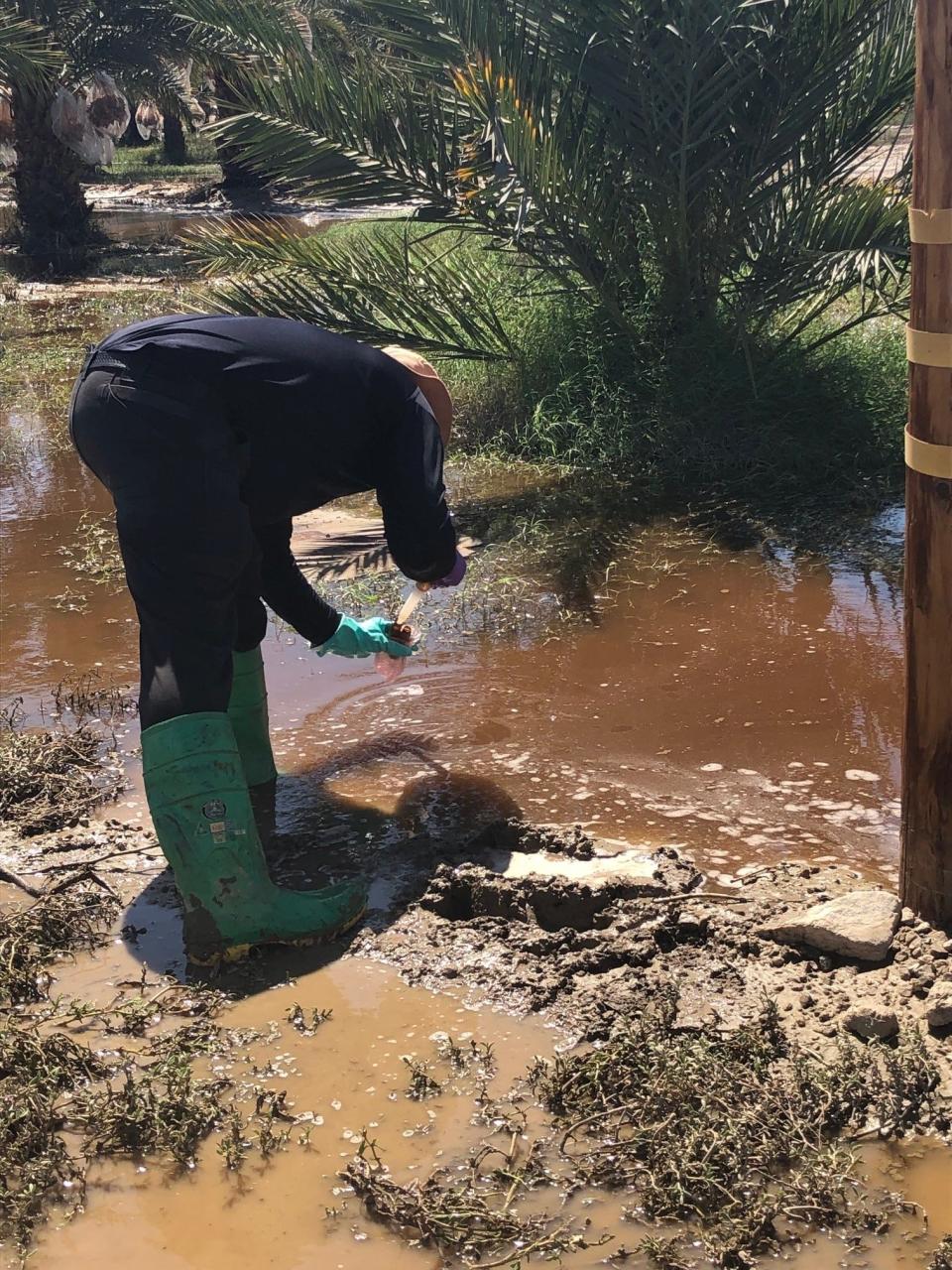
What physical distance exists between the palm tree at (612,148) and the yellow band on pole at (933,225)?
3.26m

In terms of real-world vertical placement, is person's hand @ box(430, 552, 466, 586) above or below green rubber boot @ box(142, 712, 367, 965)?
above

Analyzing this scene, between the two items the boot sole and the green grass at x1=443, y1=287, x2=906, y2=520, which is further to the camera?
the green grass at x1=443, y1=287, x2=906, y2=520

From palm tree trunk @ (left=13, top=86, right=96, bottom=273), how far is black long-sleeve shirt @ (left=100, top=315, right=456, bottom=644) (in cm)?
1365

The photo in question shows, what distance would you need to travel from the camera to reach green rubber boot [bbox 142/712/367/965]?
3.03 metres

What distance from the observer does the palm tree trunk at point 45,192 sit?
52.5 feet

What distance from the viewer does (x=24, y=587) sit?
5742 millimetres

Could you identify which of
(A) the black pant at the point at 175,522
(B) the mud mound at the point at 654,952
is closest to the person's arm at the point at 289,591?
(A) the black pant at the point at 175,522

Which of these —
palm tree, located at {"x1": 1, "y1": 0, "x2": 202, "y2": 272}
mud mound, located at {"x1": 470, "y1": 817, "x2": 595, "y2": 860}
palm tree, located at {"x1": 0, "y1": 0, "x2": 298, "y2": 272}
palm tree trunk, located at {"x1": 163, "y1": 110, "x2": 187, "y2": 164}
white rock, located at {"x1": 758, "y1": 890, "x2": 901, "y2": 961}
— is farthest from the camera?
palm tree trunk, located at {"x1": 163, "y1": 110, "x2": 187, "y2": 164}

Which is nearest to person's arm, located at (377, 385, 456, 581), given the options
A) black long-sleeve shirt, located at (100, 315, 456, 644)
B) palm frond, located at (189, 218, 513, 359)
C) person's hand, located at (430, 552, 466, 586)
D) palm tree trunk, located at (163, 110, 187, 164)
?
black long-sleeve shirt, located at (100, 315, 456, 644)

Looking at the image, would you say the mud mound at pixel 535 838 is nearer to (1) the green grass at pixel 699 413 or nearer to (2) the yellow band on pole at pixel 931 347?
(2) the yellow band on pole at pixel 931 347

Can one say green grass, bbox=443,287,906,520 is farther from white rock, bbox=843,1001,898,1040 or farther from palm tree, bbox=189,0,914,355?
white rock, bbox=843,1001,898,1040

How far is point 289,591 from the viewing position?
3.87 metres

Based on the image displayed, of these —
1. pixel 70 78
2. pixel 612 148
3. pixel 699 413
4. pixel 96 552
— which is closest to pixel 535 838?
pixel 96 552

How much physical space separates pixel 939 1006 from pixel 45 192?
16.1 meters
